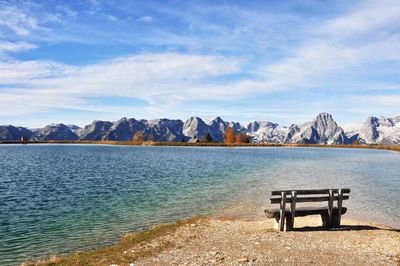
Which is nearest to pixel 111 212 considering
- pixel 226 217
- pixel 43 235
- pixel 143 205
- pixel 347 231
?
pixel 143 205

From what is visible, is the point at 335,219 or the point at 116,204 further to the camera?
the point at 116,204

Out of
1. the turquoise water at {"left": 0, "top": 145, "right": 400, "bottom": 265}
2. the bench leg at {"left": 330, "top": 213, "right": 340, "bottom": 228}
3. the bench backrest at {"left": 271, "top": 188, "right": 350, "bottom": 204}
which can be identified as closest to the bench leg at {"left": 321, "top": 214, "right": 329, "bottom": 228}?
the bench leg at {"left": 330, "top": 213, "right": 340, "bottom": 228}

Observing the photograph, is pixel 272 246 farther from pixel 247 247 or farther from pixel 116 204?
pixel 116 204

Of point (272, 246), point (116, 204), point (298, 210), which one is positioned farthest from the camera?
point (116, 204)

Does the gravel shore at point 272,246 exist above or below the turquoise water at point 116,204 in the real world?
above

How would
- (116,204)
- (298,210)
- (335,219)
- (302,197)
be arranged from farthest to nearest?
(116,204), (335,219), (302,197), (298,210)

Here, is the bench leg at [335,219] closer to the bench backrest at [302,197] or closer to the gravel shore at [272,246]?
the gravel shore at [272,246]

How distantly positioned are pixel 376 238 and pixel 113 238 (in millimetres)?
16686

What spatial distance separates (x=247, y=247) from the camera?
18.7 meters

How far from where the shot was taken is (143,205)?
33938 mm

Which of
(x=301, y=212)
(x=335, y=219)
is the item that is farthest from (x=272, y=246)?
(x=335, y=219)

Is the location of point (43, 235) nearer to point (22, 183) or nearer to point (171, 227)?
point (171, 227)

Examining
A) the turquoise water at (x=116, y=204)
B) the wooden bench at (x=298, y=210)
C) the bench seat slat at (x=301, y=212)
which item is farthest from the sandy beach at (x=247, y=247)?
the turquoise water at (x=116, y=204)

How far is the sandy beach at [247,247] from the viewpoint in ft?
54.7
